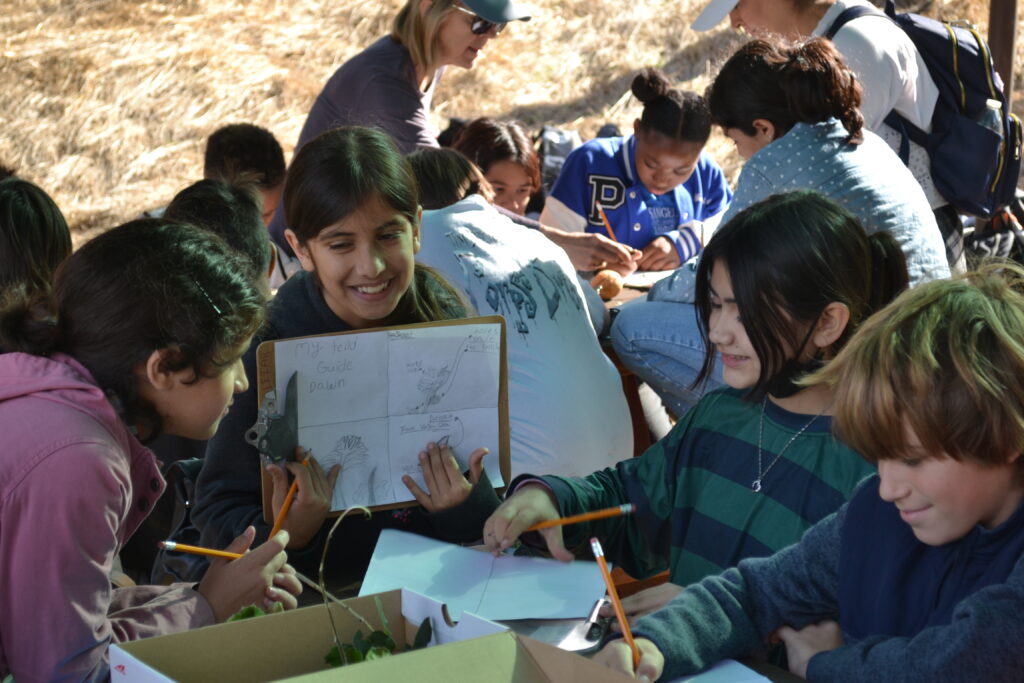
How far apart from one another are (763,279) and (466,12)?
97.1 inches

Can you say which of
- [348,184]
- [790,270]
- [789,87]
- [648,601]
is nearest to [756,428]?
[790,270]

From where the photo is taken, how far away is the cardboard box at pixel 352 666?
1003 millimetres

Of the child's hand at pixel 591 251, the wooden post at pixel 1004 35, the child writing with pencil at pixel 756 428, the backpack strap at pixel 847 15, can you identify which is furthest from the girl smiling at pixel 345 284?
the wooden post at pixel 1004 35

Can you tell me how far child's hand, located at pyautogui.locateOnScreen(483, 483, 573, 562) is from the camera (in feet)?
5.27

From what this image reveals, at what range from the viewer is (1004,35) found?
501 cm

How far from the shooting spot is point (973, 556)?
1.24m

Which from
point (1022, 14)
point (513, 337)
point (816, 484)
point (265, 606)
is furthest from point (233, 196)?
point (1022, 14)

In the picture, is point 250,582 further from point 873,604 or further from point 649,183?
point 649,183

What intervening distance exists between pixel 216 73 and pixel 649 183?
4.16 metres

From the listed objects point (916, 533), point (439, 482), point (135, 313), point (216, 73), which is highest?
point (135, 313)

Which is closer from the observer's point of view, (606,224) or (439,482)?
(439,482)

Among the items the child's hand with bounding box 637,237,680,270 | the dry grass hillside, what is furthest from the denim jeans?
the dry grass hillside

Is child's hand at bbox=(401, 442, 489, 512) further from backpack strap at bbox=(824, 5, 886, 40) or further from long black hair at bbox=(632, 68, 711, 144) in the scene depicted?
long black hair at bbox=(632, 68, 711, 144)

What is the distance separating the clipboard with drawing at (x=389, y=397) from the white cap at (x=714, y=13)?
85.8 inches
